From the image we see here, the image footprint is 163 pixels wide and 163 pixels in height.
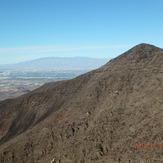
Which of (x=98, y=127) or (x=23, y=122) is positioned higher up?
(x=98, y=127)

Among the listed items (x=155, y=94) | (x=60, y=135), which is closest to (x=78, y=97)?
(x=60, y=135)

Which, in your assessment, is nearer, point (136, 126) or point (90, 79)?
point (136, 126)

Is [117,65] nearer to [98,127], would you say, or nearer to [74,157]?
[98,127]

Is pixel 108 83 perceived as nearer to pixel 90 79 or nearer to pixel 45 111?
pixel 90 79

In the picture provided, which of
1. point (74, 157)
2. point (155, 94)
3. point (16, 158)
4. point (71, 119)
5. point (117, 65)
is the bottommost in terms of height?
point (16, 158)

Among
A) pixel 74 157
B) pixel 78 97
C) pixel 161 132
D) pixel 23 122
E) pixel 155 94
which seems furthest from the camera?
pixel 23 122

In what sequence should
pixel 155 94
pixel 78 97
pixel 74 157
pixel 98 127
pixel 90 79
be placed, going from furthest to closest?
1. pixel 90 79
2. pixel 78 97
3. pixel 155 94
4. pixel 98 127
5. pixel 74 157
